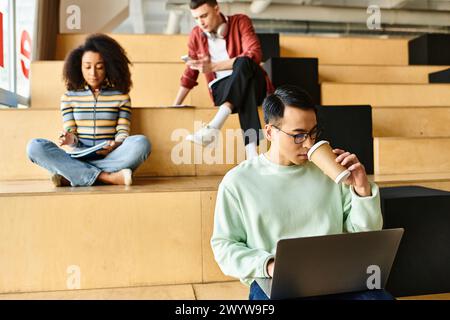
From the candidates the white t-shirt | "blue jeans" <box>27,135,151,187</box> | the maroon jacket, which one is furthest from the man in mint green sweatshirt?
the white t-shirt

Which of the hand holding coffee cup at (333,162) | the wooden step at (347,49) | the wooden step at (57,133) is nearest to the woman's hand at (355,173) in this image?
the hand holding coffee cup at (333,162)

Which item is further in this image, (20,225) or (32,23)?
(32,23)

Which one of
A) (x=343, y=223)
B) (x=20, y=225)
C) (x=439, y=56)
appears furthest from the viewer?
(x=439, y=56)

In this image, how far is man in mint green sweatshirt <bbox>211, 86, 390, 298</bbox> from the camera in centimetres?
84

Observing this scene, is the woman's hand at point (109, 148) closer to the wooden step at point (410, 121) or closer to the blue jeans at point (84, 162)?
the blue jeans at point (84, 162)

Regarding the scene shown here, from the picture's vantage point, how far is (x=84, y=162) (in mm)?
1578

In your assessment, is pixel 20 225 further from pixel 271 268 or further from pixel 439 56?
pixel 439 56

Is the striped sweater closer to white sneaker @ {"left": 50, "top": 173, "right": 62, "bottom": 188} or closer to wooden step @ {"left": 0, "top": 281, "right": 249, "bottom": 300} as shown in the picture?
white sneaker @ {"left": 50, "top": 173, "right": 62, "bottom": 188}

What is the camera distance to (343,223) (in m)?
0.90

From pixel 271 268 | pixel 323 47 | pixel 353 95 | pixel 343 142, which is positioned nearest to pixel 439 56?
pixel 323 47

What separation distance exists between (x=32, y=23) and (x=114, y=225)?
1.89m

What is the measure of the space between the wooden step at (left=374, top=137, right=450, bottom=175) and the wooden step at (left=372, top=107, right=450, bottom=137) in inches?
9.4

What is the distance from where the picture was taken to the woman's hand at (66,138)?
5.25 ft

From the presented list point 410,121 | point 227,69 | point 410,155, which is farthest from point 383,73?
point 227,69
